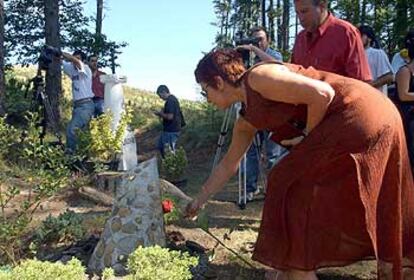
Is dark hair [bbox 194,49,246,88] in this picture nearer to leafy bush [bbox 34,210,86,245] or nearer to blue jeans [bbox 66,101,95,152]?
leafy bush [bbox 34,210,86,245]

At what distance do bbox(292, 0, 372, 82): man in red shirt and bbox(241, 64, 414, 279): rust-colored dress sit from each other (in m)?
0.95

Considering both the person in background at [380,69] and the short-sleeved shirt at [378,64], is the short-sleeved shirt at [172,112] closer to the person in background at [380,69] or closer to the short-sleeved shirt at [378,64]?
the person in background at [380,69]

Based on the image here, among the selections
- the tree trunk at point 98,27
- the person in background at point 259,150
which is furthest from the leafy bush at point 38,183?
the tree trunk at point 98,27

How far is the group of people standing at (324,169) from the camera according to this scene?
7.25 ft

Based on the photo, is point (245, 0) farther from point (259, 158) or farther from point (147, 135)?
point (259, 158)

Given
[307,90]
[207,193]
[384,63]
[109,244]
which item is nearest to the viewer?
[307,90]

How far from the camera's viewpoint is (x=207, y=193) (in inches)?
112

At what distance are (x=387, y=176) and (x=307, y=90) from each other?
1.77 feet

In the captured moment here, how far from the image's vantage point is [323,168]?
7.40 ft

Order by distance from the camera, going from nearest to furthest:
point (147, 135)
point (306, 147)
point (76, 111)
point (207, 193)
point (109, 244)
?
point (306, 147) < point (207, 193) < point (109, 244) < point (76, 111) < point (147, 135)

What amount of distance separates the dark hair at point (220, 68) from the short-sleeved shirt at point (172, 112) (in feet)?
20.8

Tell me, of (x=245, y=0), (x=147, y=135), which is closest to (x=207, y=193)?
(x=147, y=135)

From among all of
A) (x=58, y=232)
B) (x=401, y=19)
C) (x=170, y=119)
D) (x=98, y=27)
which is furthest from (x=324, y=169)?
(x=98, y=27)

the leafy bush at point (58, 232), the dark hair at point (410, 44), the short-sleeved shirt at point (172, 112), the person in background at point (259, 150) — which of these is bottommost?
the short-sleeved shirt at point (172, 112)
